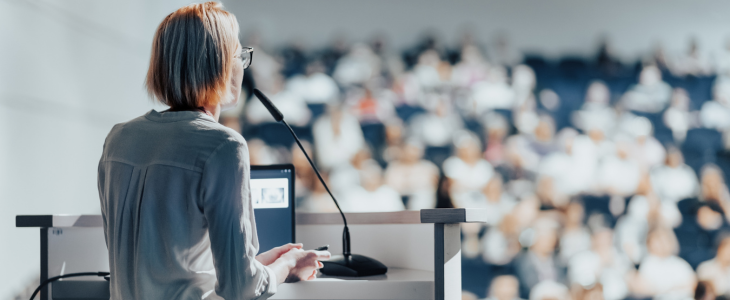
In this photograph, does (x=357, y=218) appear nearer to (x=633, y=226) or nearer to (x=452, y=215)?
(x=452, y=215)

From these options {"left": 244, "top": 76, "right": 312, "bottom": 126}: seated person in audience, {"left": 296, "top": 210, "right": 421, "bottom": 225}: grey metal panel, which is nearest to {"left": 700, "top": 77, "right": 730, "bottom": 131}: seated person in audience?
{"left": 244, "top": 76, "right": 312, "bottom": 126}: seated person in audience

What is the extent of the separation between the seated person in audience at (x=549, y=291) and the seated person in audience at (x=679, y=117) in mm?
885

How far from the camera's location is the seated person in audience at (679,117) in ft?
8.09

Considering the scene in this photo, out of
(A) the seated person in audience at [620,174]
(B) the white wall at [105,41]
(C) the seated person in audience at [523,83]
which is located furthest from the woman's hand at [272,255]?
(A) the seated person in audience at [620,174]

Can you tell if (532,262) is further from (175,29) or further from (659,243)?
(175,29)

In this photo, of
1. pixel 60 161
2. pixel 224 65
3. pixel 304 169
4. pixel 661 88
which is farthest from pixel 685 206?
pixel 60 161

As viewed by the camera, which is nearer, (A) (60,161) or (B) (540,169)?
(A) (60,161)

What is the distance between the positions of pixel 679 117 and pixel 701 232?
546mm

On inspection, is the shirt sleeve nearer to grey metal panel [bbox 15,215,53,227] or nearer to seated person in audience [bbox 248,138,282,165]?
grey metal panel [bbox 15,215,53,227]

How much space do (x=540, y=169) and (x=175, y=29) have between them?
2.07 m

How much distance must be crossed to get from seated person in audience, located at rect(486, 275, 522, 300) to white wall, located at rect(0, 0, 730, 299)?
3.71 feet

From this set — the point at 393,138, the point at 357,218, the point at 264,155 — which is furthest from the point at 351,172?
the point at 357,218

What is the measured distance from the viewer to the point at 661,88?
250 centimetres

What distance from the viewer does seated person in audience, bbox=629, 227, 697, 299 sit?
7.89ft
